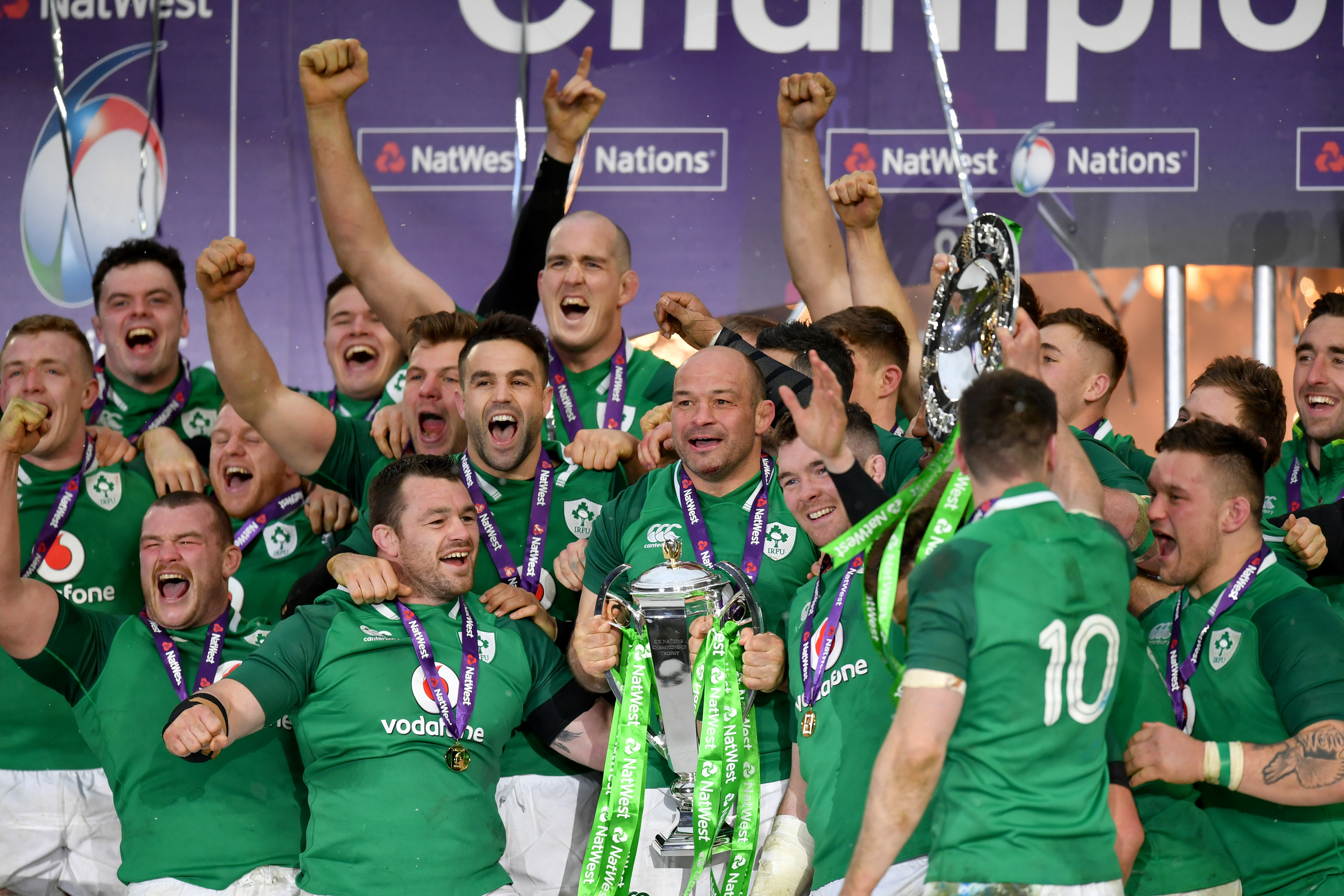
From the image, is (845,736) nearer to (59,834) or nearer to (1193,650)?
(1193,650)

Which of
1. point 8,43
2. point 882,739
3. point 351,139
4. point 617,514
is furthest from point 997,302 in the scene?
point 8,43

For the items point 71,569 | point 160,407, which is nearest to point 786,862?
point 71,569

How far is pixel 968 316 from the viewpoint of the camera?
3.34 metres

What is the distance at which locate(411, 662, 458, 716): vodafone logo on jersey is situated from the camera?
12.7 feet

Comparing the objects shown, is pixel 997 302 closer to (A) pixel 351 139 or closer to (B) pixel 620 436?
(B) pixel 620 436

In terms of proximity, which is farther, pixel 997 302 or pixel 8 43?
pixel 8 43

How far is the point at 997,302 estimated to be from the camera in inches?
126

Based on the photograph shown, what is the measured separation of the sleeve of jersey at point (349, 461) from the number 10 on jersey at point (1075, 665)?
2.69 m

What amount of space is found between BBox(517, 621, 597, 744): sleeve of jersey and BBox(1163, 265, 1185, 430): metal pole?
3248 mm

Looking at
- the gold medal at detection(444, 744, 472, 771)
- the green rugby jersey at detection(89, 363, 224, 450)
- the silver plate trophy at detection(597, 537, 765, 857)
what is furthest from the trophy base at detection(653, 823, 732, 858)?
the green rugby jersey at detection(89, 363, 224, 450)

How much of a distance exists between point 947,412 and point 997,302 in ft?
0.92

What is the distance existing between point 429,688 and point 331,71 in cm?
238

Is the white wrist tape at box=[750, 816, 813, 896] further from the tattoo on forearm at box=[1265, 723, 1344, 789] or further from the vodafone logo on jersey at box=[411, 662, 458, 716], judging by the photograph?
the tattoo on forearm at box=[1265, 723, 1344, 789]

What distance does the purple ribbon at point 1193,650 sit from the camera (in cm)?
364
